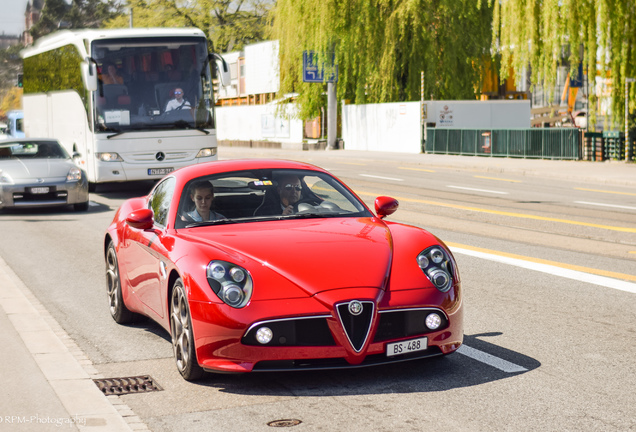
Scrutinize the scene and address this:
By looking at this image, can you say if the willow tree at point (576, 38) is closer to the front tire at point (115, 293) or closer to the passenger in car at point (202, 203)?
the front tire at point (115, 293)

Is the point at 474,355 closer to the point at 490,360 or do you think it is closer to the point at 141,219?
the point at 490,360

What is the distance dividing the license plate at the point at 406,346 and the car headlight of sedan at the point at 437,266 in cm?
36

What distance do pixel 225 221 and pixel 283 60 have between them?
1651 inches

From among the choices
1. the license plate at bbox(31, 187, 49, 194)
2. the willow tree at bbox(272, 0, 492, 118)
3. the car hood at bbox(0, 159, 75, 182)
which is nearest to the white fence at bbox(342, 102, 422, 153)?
the willow tree at bbox(272, 0, 492, 118)

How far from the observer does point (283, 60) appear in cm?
4781

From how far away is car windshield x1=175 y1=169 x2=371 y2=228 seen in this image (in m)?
6.78

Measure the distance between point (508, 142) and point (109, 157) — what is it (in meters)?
19.5

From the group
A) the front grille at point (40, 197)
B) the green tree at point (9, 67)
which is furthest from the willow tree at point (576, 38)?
the green tree at point (9, 67)

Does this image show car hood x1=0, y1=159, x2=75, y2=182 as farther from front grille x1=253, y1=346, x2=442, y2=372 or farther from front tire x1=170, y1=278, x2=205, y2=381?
front grille x1=253, y1=346, x2=442, y2=372

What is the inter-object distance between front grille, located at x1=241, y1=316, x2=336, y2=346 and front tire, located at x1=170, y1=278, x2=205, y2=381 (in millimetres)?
503

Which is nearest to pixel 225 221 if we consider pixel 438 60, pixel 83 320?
pixel 83 320

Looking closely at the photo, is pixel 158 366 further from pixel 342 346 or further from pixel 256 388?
pixel 342 346

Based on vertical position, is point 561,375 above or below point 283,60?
below

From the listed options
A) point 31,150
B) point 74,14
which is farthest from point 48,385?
point 74,14
